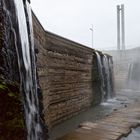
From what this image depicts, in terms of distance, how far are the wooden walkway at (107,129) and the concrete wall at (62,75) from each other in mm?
1127

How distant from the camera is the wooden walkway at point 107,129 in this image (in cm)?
747

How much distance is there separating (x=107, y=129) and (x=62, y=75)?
3.15 meters

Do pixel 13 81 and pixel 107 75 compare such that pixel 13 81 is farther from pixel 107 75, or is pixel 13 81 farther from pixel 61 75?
pixel 107 75

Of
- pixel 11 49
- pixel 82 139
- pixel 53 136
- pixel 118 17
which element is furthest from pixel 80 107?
pixel 118 17

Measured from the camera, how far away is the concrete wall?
852cm

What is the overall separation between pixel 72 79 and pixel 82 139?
16.3ft

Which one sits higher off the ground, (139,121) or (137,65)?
(137,65)

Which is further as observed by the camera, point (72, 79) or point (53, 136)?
point (72, 79)

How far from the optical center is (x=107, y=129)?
830 centimetres

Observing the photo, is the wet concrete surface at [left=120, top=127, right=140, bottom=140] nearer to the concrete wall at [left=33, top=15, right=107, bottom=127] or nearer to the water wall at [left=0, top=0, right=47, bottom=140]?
the concrete wall at [left=33, top=15, right=107, bottom=127]

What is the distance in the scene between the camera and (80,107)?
13.0 metres

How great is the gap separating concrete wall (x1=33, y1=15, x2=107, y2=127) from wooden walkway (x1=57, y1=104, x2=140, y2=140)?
113 centimetres

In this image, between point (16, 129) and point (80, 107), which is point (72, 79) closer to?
point (80, 107)

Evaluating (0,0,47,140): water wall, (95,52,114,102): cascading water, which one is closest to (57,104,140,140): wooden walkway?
(0,0,47,140): water wall
